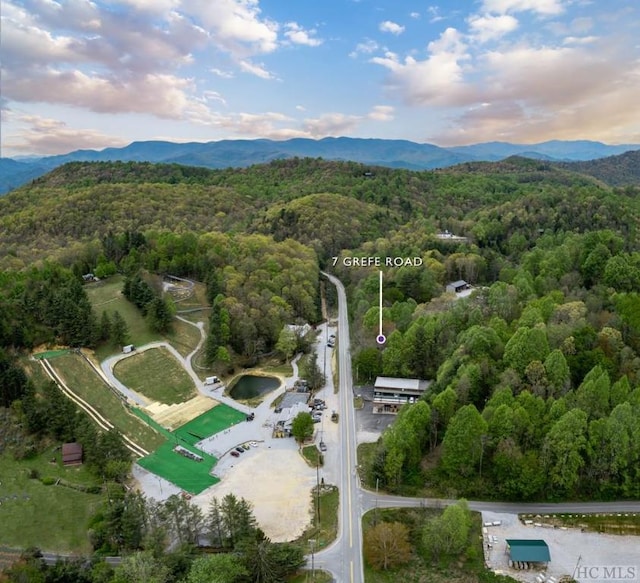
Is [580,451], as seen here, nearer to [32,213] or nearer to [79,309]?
Answer: [79,309]

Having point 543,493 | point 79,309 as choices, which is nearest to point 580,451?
point 543,493

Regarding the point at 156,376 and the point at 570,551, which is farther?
the point at 156,376

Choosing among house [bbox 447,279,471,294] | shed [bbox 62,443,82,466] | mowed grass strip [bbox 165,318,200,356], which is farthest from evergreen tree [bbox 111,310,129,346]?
house [bbox 447,279,471,294]

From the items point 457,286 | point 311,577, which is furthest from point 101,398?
point 457,286

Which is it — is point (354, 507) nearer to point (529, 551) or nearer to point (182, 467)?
point (529, 551)

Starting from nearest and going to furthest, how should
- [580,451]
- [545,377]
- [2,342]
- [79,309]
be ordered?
[580,451]
[545,377]
[2,342]
[79,309]

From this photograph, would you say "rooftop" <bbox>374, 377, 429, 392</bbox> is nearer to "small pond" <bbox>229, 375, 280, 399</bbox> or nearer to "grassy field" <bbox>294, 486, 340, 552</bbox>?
"small pond" <bbox>229, 375, 280, 399</bbox>
